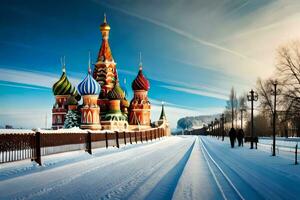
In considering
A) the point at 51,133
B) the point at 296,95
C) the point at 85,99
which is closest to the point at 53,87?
the point at 85,99

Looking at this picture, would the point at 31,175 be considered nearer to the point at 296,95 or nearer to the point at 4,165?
the point at 4,165

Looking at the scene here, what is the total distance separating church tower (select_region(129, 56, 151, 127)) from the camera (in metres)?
97.9

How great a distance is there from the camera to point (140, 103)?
324 ft

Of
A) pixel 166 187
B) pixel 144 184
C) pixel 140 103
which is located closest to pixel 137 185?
pixel 144 184

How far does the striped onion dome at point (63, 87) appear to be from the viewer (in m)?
92.8

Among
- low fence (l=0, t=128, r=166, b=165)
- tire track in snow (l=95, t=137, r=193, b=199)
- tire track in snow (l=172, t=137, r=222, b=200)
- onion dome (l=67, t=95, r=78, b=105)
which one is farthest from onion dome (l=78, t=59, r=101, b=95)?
tire track in snow (l=172, t=137, r=222, b=200)

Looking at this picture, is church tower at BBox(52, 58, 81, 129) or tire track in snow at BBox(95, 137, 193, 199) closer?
tire track in snow at BBox(95, 137, 193, 199)

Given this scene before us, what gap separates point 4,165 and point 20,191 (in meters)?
5.01

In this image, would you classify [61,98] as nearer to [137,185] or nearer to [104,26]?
[104,26]

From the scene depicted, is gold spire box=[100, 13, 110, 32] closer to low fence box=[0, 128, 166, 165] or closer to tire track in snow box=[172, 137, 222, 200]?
low fence box=[0, 128, 166, 165]

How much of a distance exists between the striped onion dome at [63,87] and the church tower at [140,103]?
13514 millimetres

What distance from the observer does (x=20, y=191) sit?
33.2 ft

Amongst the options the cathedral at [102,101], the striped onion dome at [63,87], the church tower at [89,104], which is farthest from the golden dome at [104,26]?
the church tower at [89,104]

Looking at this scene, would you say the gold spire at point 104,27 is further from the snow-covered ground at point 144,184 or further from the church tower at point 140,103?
the snow-covered ground at point 144,184
